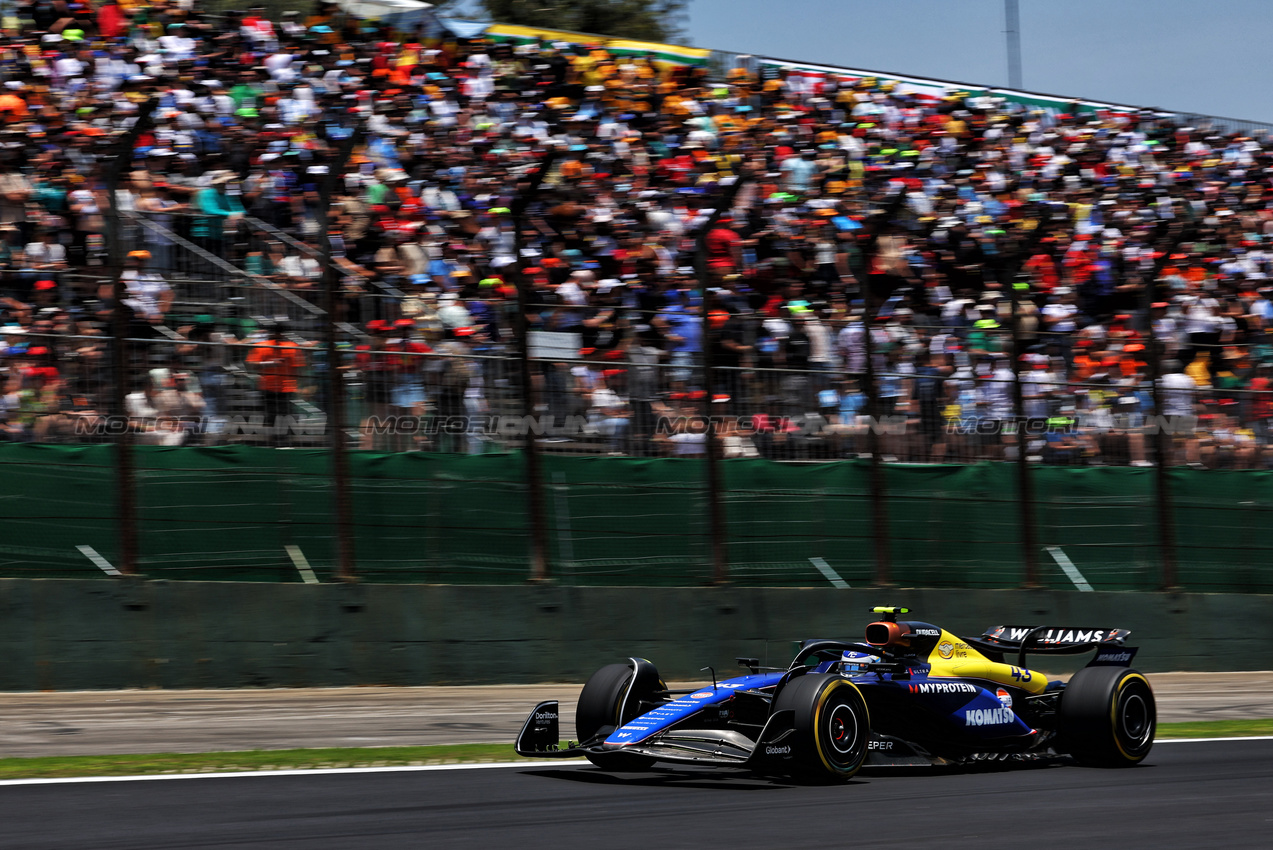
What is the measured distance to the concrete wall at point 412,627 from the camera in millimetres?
12398

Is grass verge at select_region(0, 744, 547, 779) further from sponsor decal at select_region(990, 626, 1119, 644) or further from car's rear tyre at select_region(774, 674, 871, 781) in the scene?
sponsor decal at select_region(990, 626, 1119, 644)

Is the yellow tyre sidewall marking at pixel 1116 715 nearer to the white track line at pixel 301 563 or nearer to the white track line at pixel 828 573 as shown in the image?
the white track line at pixel 828 573

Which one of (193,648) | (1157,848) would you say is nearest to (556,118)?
(193,648)

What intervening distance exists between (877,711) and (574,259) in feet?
30.9

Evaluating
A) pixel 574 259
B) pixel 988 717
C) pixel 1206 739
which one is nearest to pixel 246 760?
pixel 988 717

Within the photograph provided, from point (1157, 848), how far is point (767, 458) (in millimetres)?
9341

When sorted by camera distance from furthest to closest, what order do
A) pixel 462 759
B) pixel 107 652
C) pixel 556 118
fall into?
pixel 556 118 → pixel 107 652 → pixel 462 759

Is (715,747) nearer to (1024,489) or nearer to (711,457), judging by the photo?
(711,457)

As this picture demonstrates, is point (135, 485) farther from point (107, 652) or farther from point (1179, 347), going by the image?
point (1179, 347)

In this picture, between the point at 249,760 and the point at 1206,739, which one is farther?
the point at 1206,739

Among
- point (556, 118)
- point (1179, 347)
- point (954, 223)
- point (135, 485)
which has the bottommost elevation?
point (135, 485)

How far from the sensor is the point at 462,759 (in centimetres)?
923

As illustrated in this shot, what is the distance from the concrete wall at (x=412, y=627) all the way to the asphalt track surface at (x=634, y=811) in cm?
485

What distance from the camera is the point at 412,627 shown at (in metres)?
13.7
